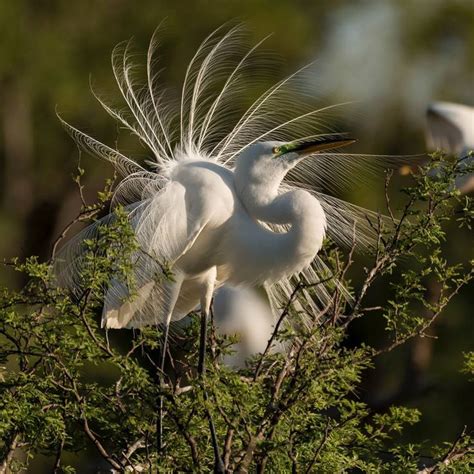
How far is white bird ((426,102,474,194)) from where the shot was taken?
712 centimetres

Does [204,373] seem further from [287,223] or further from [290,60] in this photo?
[290,60]

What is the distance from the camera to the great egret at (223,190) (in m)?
3.40

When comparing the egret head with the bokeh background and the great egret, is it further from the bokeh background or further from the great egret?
the bokeh background

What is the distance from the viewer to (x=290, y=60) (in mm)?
9078

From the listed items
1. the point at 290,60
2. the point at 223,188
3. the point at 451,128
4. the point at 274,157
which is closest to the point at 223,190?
the point at 223,188

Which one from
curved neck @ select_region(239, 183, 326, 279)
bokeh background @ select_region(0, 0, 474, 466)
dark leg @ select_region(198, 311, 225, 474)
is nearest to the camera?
dark leg @ select_region(198, 311, 225, 474)

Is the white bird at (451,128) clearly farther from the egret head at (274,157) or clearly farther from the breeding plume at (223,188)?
the egret head at (274,157)

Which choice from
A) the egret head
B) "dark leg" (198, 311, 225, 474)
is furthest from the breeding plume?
"dark leg" (198, 311, 225, 474)

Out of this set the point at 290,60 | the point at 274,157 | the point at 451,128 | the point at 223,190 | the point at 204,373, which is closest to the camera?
the point at 204,373

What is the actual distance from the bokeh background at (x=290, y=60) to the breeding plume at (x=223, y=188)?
14.9 ft

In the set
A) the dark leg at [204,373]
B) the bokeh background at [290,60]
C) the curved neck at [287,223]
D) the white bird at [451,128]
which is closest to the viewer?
the dark leg at [204,373]

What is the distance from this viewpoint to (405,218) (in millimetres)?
2818

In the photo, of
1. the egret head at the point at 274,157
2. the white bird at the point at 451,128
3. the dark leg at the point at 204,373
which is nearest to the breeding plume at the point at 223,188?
the egret head at the point at 274,157

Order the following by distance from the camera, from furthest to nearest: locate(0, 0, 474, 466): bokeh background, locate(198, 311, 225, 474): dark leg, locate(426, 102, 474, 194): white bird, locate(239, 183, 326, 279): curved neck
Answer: locate(0, 0, 474, 466): bokeh background → locate(426, 102, 474, 194): white bird → locate(239, 183, 326, 279): curved neck → locate(198, 311, 225, 474): dark leg
